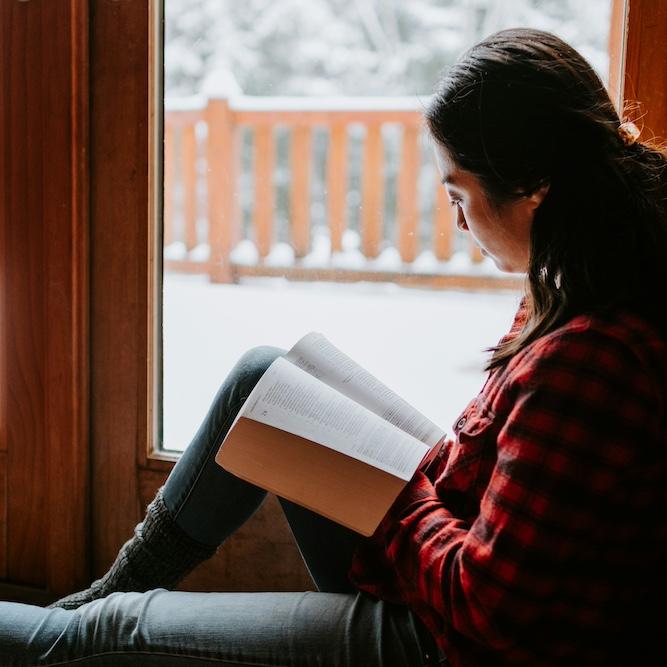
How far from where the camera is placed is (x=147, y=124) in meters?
1.22

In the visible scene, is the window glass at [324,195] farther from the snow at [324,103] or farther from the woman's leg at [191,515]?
the woman's leg at [191,515]

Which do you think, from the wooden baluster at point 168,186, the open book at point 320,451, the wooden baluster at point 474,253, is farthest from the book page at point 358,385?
the wooden baluster at point 168,186

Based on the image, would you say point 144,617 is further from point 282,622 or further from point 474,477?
point 474,477

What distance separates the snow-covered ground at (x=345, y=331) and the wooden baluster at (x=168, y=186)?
0.07 metres

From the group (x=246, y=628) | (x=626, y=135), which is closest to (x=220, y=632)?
(x=246, y=628)

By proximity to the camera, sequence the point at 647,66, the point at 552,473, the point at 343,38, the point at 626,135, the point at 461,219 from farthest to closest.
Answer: the point at 343,38, the point at 647,66, the point at 461,219, the point at 626,135, the point at 552,473

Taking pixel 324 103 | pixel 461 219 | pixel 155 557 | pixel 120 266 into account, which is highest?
pixel 324 103

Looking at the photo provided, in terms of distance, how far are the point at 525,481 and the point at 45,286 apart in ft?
3.04

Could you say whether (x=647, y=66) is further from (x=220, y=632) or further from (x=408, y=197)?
(x=220, y=632)

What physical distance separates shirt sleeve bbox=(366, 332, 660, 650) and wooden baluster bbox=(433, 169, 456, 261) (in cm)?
57

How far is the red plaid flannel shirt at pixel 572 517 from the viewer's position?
0.60 metres

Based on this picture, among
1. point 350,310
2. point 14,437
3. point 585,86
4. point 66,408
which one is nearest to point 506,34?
point 585,86

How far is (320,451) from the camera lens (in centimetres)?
76

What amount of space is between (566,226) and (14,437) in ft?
3.37
